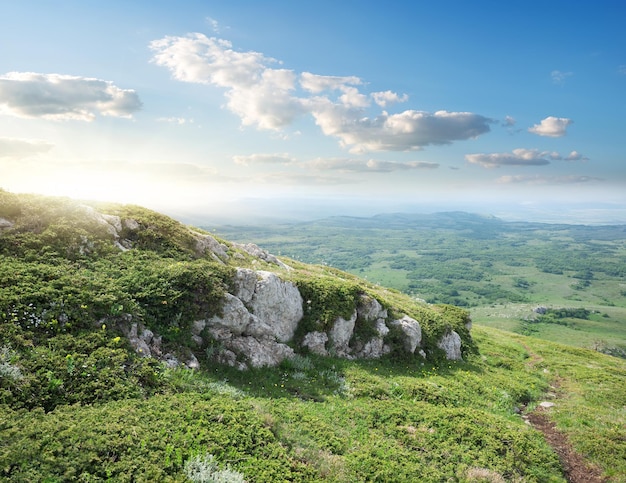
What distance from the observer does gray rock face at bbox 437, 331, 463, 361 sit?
30595mm

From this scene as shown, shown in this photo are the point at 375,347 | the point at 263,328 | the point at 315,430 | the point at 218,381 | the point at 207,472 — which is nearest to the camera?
the point at 207,472

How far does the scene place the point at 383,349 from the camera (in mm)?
26297

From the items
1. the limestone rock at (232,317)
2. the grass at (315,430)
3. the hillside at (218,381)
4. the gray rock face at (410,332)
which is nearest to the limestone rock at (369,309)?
the hillside at (218,381)

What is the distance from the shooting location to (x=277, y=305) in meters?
23.6

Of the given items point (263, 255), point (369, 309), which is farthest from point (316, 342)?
point (263, 255)

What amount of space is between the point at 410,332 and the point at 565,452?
11.8m

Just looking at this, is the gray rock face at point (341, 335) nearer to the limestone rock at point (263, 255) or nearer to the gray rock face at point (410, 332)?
the gray rock face at point (410, 332)

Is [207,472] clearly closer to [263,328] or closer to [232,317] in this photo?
[232,317]

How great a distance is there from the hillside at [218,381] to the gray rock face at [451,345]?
1274 mm

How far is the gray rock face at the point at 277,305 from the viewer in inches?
895

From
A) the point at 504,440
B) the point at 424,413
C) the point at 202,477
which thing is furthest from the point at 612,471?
the point at 202,477

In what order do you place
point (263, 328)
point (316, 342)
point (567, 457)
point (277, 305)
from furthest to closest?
point (316, 342), point (277, 305), point (263, 328), point (567, 457)

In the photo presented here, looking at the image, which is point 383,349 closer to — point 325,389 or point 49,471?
point 325,389

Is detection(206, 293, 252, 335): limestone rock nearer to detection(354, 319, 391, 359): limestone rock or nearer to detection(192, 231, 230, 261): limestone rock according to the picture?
detection(192, 231, 230, 261): limestone rock
